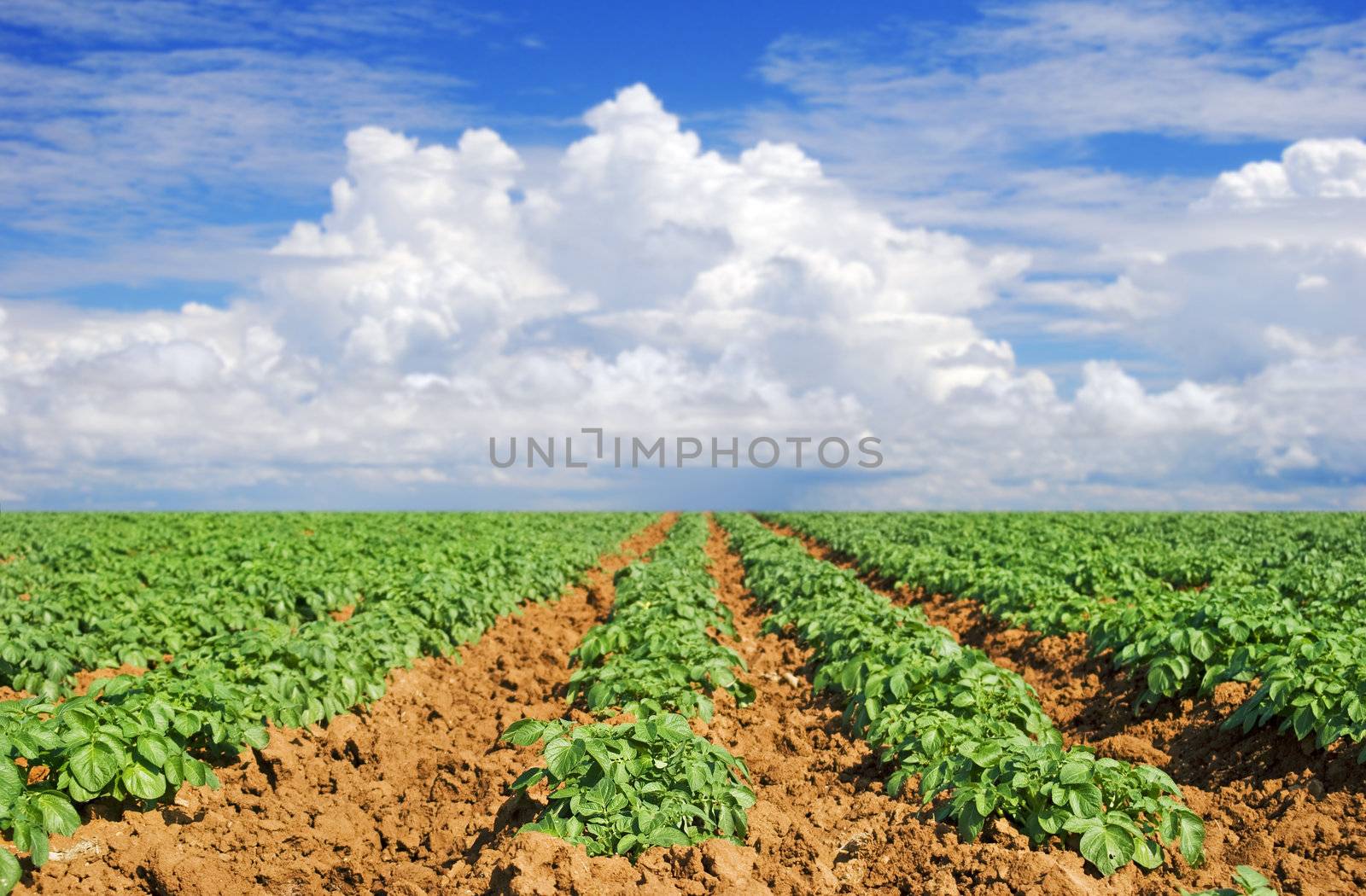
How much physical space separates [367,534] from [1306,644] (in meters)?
26.7

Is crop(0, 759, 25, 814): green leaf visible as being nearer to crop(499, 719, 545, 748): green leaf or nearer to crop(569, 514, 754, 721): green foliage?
crop(499, 719, 545, 748): green leaf

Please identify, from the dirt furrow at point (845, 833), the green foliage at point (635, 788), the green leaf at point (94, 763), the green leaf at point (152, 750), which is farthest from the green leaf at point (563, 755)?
the green leaf at point (94, 763)

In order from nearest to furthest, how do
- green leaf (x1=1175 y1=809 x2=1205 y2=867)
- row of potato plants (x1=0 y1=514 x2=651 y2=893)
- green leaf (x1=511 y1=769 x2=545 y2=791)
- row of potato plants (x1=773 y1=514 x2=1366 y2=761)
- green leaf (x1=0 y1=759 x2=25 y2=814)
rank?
green leaf (x1=0 y1=759 x2=25 y2=814)
green leaf (x1=1175 y1=809 x2=1205 y2=867)
row of potato plants (x1=0 y1=514 x2=651 y2=893)
green leaf (x1=511 y1=769 x2=545 y2=791)
row of potato plants (x1=773 y1=514 x2=1366 y2=761)

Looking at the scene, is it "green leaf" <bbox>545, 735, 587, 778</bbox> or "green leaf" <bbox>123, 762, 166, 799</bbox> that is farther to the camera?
"green leaf" <bbox>123, 762, 166, 799</bbox>

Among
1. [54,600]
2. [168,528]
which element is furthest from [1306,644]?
[168,528]

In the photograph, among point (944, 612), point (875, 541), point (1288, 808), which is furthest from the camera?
point (875, 541)

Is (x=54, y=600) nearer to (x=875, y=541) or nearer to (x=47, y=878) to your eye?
(x=47, y=878)

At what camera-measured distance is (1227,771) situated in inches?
280

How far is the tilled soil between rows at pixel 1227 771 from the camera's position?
533cm

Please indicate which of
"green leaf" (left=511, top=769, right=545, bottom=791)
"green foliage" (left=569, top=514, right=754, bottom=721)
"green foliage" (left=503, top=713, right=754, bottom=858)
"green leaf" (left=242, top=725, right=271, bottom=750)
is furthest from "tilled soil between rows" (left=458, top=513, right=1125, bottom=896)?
"green leaf" (left=242, top=725, right=271, bottom=750)

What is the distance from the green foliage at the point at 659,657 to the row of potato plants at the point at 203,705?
1.85m

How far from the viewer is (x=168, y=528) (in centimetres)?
3231

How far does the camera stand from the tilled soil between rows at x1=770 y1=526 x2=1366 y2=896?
17.5ft

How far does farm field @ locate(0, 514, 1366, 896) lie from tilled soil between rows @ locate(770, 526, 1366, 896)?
3cm
